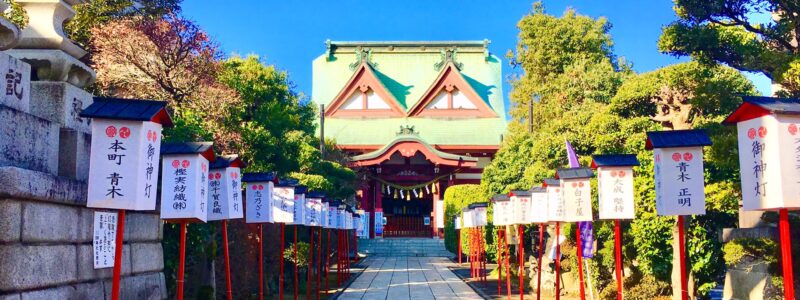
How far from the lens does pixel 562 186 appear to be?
40.1ft

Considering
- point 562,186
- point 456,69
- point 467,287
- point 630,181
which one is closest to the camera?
point 630,181

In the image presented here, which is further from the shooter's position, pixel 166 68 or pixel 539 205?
pixel 166 68

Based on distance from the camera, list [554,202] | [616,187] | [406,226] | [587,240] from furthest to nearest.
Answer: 1. [406,226]
2. [587,240]
3. [554,202]
4. [616,187]

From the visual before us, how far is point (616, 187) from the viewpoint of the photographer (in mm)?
10547

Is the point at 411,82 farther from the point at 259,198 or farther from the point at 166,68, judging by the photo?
the point at 259,198

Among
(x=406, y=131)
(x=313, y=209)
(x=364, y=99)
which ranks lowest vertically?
(x=313, y=209)

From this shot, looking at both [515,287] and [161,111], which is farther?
[515,287]

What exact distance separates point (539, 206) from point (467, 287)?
6940 millimetres

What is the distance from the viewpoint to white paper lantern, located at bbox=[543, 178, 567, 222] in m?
12.6

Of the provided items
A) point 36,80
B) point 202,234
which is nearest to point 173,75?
point 202,234

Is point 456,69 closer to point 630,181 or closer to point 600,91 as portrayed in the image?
point 600,91

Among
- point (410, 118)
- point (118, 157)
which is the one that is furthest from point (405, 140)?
point (118, 157)

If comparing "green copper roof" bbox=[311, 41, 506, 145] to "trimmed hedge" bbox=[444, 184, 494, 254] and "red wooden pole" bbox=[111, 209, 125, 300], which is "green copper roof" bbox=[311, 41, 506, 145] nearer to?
"trimmed hedge" bbox=[444, 184, 494, 254]

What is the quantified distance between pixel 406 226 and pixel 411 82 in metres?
9.09
